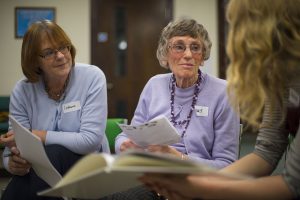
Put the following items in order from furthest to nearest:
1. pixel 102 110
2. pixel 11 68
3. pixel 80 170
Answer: pixel 11 68 < pixel 102 110 < pixel 80 170

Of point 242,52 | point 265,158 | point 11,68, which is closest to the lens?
point 242,52

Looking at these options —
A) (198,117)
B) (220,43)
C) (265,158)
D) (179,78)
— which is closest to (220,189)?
(265,158)

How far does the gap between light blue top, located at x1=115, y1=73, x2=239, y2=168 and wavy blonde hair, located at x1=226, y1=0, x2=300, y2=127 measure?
26.2 inches

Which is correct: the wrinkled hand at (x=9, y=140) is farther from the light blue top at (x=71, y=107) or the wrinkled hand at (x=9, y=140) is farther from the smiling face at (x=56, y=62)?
the smiling face at (x=56, y=62)

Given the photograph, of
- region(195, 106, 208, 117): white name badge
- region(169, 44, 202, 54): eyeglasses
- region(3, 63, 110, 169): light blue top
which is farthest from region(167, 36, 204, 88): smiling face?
region(3, 63, 110, 169): light blue top

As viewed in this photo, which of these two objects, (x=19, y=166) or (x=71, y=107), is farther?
(x=71, y=107)

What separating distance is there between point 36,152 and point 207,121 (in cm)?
83

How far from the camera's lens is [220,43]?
5586mm

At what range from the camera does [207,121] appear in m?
1.81

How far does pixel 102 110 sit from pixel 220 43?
157 inches

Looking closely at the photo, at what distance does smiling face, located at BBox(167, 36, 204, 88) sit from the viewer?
1.89 m

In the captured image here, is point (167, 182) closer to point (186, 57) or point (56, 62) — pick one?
point (186, 57)

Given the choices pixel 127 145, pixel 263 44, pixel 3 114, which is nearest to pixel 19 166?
pixel 127 145

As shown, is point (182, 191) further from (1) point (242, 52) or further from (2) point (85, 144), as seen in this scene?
(2) point (85, 144)
